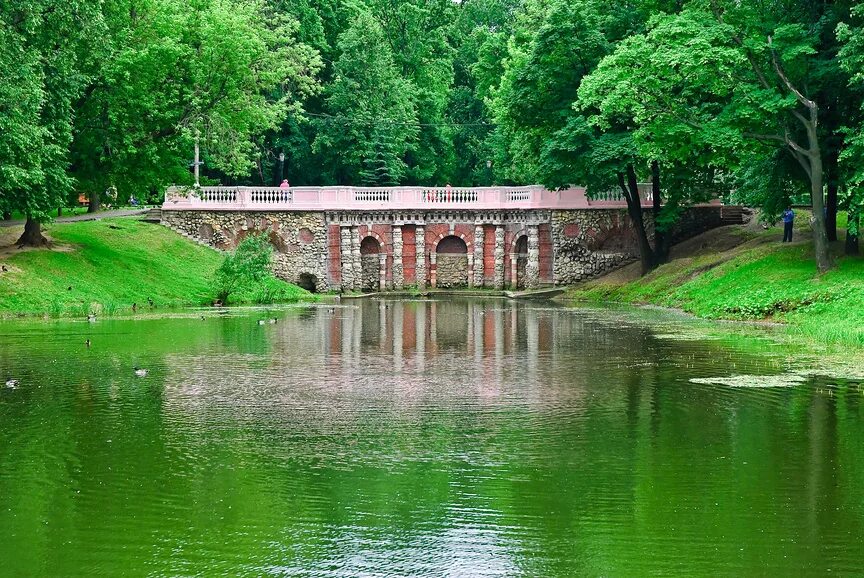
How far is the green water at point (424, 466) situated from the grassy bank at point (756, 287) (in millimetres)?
6315

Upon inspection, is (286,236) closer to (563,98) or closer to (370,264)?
(370,264)

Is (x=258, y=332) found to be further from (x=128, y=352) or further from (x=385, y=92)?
(x=385, y=92)

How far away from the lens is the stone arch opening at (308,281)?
56812 millimetres

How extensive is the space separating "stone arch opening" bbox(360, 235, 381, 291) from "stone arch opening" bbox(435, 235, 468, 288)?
118 inches

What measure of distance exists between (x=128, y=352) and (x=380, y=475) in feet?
43.8

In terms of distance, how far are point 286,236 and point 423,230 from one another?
22.0 feet

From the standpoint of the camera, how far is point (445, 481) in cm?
1278

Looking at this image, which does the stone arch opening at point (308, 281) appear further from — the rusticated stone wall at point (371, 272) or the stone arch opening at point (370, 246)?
the stone arch opening at point (370, 246)

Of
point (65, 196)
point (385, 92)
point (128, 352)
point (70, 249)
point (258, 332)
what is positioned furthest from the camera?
point (385, 92)

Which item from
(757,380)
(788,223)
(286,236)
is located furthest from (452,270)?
(757,380)

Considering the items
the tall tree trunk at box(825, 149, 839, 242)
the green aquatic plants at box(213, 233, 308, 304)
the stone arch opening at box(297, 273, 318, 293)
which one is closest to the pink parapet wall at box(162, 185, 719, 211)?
the stone arch opening at box(297, 273, 318, 293)

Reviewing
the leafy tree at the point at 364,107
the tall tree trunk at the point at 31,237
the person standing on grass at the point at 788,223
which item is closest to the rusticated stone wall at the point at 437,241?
the leafy tree at the point at 364,107

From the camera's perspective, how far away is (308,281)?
5712 centimetres

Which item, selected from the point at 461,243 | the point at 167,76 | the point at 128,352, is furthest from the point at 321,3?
the point at 128,352
